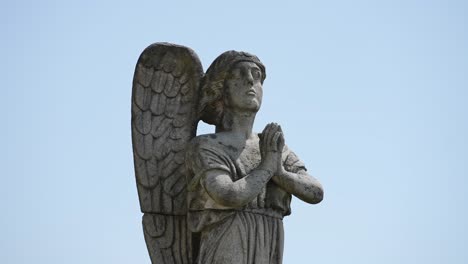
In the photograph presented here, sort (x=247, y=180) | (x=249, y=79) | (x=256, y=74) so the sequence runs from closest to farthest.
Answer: (x=247, y=180) → (x=249, y=79) → (x=256, y=74)

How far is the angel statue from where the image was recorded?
13820 millimetres

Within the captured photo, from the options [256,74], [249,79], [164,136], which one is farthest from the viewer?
[164,136]

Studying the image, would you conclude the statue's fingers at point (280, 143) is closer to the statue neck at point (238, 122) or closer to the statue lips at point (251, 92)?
the statue neck at point (238, 122)

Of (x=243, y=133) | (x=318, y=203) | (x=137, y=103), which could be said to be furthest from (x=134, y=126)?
(x=318, y=203)

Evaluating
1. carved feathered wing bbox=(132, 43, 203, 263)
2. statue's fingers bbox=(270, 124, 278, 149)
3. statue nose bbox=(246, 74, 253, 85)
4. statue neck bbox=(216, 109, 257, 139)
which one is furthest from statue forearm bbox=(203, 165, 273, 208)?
statue nose bbox=(246, 74, 253, 85)

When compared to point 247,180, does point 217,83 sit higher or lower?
higher

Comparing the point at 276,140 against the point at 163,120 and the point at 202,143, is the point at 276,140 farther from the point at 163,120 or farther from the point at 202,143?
the point at 163,120

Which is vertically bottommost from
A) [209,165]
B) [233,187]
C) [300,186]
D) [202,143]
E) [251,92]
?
[233,187]

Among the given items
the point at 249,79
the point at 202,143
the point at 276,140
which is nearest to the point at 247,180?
the point at 276,140

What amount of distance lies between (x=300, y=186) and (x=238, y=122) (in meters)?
1.08

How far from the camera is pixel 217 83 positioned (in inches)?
571

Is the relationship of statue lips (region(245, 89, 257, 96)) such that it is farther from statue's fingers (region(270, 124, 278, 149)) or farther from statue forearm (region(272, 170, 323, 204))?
statue forearm (region(272, 170, 323, 204))

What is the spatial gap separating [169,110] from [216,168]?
4.17 feet

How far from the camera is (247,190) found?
538 inches
